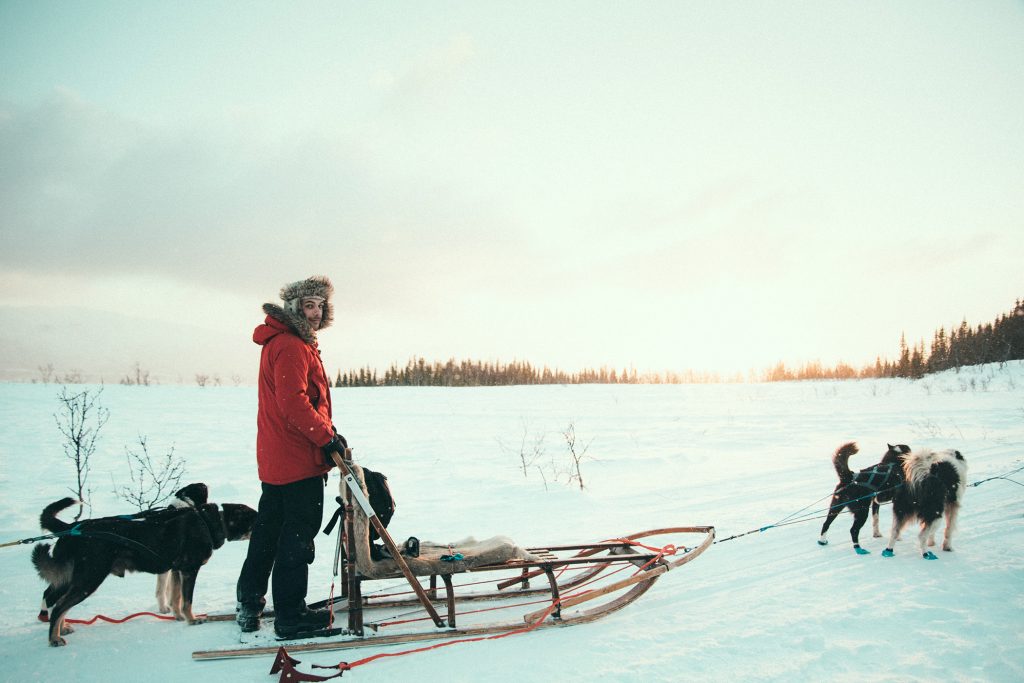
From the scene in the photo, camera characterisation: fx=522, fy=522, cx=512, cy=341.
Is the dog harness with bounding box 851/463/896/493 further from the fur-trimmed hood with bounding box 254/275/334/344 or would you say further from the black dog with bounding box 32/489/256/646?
the black dog with bounding box 32/489/256/646

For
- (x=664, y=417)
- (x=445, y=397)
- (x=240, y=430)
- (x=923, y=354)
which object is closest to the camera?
(x=240, y=430)

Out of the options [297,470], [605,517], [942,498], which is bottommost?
[605,517]

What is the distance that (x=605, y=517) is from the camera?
22.2 feet

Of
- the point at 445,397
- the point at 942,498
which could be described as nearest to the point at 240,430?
the point at 445,397

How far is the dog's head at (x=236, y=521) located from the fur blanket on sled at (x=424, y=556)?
1281 mm

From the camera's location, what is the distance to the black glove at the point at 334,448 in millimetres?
3717

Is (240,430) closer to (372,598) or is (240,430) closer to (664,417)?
(372,598)

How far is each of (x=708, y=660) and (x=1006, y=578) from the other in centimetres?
269

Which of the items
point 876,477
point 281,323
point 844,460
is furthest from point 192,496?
point 876,477

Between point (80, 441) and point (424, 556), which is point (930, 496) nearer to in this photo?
point (424, 556)

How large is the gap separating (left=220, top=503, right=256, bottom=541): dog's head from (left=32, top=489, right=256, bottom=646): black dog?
0.07 m

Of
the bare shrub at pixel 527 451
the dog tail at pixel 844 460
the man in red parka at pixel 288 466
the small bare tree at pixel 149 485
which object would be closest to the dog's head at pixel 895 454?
the dog tail at pixel 844 460

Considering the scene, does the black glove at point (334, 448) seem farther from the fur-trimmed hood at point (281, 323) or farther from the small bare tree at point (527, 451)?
the small bare tree at point (527, 451)

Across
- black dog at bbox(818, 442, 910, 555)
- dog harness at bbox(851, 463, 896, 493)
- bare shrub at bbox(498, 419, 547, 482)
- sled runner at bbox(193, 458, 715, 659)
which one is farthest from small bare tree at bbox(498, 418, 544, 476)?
dog harness at bbox(851, 463, 896, 493)
